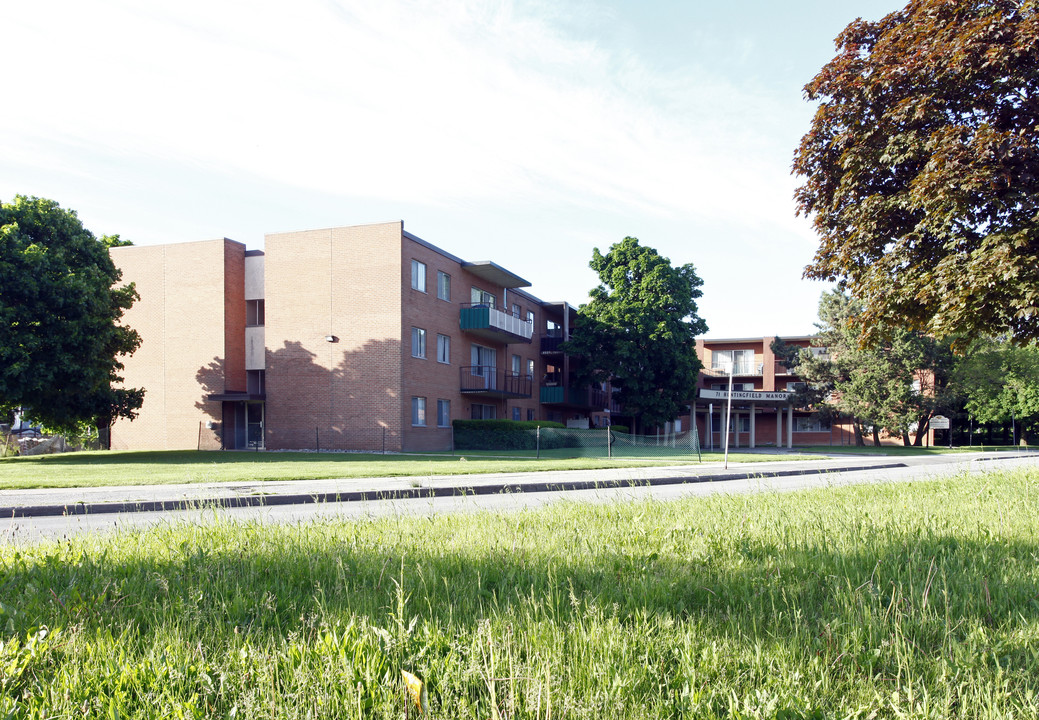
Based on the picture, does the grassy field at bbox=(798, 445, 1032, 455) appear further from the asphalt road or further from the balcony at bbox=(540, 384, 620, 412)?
the asphalt road

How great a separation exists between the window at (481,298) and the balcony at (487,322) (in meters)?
0.21

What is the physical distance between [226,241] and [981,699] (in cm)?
3615

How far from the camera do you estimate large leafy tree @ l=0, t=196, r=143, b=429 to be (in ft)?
79.3

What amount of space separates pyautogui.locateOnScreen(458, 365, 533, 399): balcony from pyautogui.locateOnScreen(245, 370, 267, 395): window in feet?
31.5

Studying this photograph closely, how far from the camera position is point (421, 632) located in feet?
11.4

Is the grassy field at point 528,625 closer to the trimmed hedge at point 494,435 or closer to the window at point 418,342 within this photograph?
the window at point 418,342

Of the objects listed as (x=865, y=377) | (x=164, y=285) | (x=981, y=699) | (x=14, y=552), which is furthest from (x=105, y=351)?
A: (x=865, y=377)

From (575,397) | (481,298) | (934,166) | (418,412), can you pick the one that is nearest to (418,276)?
(418,412)

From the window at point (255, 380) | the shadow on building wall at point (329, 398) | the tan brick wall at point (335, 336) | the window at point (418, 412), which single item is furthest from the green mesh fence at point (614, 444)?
the window at point (255, 380)

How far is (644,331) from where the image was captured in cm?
4356

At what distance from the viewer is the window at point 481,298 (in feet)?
132

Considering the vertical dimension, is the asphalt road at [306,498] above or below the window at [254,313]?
below

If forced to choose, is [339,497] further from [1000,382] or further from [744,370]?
[744,370]

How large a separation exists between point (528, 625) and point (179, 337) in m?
35.9
